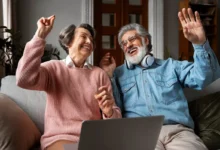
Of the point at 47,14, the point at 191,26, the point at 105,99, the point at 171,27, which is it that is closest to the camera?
the point at 105,99

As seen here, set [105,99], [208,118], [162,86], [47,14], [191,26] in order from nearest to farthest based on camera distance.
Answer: [105,99] < [191,26] < [162,86] < [208,118] < [47,14]

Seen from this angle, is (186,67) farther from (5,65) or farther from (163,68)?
(5,65)

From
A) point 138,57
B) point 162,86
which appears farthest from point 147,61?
point 162,86

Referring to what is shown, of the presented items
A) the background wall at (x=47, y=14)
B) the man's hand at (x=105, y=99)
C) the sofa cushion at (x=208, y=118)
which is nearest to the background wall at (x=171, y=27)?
the background wall at (x=47, y=14)

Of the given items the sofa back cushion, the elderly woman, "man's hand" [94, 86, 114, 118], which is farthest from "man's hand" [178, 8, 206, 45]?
the sofa back cushion

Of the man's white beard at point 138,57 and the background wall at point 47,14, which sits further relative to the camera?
the background wall at point 47,14

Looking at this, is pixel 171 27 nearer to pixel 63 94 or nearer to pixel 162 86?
pixel 162 86

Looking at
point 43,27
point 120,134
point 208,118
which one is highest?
point 43,27

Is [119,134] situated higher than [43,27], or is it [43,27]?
[43,27]

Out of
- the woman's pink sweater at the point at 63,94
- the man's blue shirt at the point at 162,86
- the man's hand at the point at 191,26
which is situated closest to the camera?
the woman's pink sweater at the point at 63,94

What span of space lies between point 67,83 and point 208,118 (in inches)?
37.1

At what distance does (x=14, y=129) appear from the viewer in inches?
51.8

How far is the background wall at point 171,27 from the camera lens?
519 cm

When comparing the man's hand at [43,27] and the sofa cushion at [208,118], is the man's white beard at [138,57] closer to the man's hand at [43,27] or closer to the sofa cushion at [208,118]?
the sofa cushion at [208,118]
